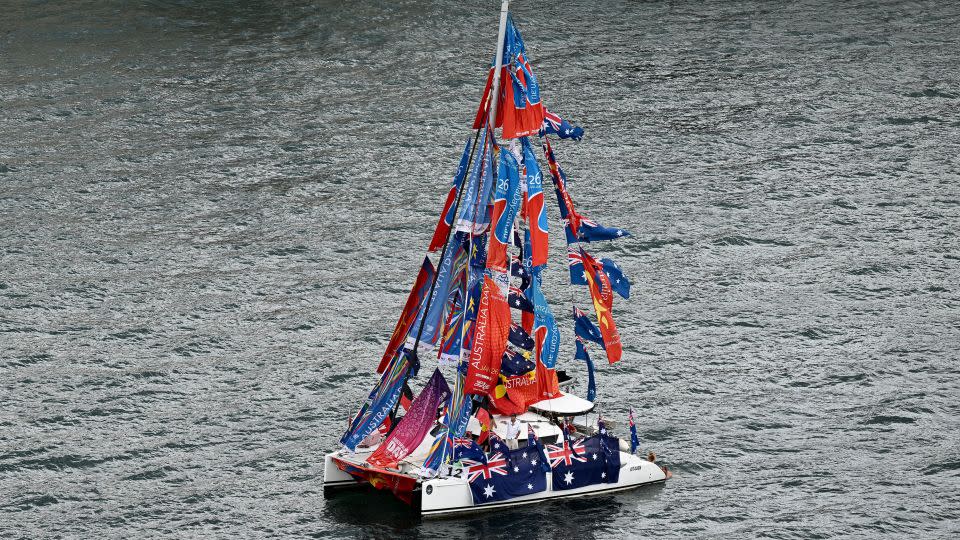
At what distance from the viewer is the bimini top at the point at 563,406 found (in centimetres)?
8231

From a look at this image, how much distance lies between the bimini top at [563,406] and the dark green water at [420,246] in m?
4.83

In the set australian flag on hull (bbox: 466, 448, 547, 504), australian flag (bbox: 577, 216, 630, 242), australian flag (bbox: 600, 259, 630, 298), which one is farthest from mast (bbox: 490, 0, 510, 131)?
australian flag on hull (bbox: 466, 448, 547, 504)

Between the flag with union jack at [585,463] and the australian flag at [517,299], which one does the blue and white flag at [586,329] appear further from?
the flag with union jack at [585,463]

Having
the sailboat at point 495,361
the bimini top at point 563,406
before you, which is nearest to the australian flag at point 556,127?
the sailboat at point 495,361

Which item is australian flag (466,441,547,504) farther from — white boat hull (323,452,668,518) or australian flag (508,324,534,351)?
australian flag (508,324,534,351)

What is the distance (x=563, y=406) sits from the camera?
82.9 m

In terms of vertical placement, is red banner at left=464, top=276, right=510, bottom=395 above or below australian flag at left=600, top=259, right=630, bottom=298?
below

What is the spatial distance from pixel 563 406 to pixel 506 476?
5747mm

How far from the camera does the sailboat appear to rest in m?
77.8

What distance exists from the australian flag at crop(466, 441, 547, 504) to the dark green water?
6.16 feet

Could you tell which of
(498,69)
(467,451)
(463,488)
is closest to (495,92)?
(498,69)

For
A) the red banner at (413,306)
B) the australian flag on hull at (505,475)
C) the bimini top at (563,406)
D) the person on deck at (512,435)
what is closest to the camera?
the australian flag on hull at (505,475)

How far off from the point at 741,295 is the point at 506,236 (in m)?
32.5

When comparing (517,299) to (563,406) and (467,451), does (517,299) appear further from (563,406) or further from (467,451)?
(467,451)
